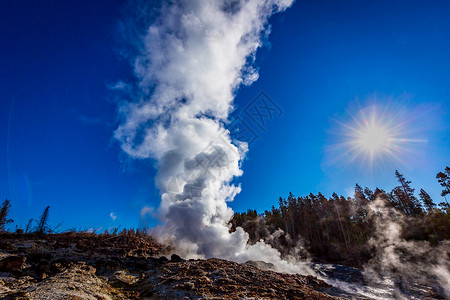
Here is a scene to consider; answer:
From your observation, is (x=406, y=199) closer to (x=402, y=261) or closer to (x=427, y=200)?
(x=427, y=200)

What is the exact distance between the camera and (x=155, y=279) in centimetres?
1198

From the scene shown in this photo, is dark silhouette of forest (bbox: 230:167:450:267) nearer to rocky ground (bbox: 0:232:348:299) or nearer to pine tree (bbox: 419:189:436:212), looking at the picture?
pine tree (bbox: 419:189:436:212)

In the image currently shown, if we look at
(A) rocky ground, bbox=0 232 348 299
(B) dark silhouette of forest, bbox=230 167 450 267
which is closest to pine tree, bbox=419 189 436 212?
(B) dark silhouette of forest, bbox=230 167 450 267

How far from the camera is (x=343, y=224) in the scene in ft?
172

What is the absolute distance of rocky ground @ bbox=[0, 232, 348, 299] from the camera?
8.80 metres

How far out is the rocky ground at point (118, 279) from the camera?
880cm

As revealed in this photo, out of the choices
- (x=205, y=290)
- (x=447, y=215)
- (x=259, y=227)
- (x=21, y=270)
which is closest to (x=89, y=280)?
(x=21, y=270)

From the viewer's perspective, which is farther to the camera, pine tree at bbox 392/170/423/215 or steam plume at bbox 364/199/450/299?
pine tree at bbox 392/170/423/215

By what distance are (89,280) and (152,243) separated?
48.9 feet

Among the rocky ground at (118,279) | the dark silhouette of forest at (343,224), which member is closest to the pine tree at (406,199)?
the dark silhouette of forest at (343,224)

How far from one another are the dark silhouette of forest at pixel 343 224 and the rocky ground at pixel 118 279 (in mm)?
34416

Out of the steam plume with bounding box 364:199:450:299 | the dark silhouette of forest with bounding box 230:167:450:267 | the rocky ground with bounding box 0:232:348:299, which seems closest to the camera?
the rocky ground with bounding box 0:232:348:299

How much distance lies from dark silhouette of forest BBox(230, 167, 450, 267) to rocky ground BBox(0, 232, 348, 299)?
1355 inches

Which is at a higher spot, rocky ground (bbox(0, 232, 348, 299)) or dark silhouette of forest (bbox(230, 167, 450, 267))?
dark silhouette of forest (bbox(230, 167, 450, 267))
